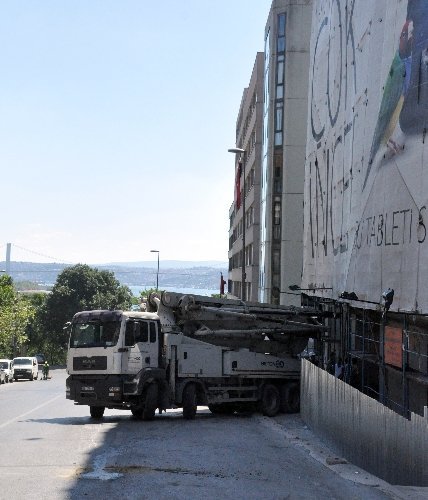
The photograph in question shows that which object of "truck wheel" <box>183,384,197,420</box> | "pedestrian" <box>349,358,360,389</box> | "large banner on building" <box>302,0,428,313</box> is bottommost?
"truck wheel" <box>183,384,197,420</box>

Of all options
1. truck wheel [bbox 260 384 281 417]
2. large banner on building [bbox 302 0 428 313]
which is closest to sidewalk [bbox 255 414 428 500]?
truck wheel [bbox 260 384 281 417]

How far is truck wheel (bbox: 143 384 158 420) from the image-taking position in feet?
77.9

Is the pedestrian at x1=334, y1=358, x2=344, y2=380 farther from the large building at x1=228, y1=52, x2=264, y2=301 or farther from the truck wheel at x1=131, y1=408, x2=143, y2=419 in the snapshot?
the large building at x1=228, y1=52, x2=264, y2=301

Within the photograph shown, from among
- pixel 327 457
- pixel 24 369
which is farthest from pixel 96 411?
pixel 24 369

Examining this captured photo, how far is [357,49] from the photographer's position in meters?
25.6

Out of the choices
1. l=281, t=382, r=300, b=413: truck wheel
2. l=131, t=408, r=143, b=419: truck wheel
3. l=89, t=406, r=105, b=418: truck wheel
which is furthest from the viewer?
l=281, t=382, r=300, b=413: truck wheel

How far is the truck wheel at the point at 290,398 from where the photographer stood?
27.1 m

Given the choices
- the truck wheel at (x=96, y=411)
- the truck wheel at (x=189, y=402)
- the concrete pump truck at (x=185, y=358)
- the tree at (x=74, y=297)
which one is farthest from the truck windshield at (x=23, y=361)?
the truck wheel at (x=189, y=402)

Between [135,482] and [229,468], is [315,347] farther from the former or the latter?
[135,482]

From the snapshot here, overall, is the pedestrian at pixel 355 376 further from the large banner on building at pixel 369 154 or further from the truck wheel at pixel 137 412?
the truck wheel at pixel 137 412

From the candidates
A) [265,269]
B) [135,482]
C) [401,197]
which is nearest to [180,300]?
[401,197]

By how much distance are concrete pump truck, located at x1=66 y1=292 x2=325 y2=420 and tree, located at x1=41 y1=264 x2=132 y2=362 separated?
72.6 meters

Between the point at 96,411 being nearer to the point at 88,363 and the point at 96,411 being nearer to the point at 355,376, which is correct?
the point at 88,363

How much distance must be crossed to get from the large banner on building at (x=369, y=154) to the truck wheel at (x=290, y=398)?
11.0 feet
